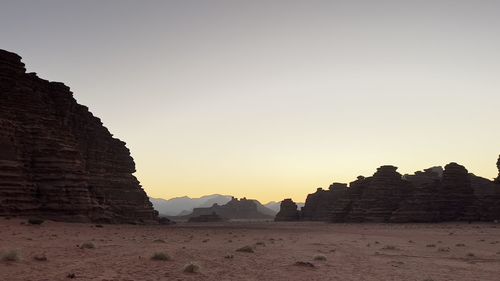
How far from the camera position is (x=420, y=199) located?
98188 mm

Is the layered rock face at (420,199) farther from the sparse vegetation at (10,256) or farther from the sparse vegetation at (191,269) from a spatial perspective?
the sparse vegetation at (10,256)

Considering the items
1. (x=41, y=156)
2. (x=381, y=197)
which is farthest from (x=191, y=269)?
(x=381, y=197)

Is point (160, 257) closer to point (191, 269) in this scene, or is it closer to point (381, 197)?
point (191, 269)

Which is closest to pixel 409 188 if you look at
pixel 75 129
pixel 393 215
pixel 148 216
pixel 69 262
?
pixel 393 215

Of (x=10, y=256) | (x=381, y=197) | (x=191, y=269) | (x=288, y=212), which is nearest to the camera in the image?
(x=10, y=256)

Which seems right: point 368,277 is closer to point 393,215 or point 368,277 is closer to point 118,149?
point 118,149

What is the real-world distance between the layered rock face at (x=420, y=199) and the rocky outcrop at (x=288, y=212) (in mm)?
40183

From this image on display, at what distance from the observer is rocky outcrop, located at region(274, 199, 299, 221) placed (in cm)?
15750

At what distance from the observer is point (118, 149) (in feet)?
274

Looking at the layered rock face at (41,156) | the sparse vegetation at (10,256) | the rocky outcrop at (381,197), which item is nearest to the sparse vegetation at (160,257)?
the sparse vegetation at (10,256)

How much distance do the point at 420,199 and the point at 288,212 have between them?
Result: 66742 mm

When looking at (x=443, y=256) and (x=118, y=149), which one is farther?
(x=118, y=149)

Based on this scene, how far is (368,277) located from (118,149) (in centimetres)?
7254

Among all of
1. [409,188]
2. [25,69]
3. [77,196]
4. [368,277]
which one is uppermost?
[25,69]
